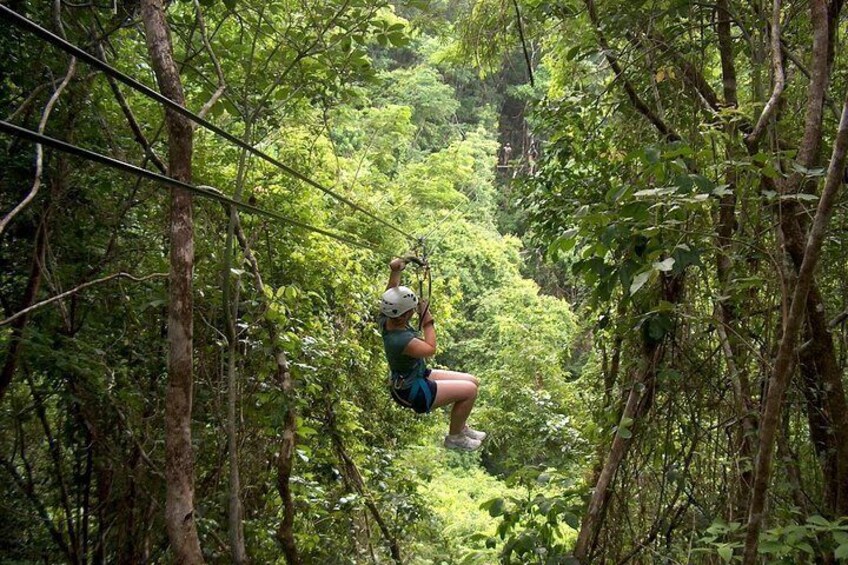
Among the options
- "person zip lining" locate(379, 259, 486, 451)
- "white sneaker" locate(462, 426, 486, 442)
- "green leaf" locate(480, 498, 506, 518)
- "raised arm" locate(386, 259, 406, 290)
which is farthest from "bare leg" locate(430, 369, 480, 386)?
"green leaf" locate(480, 498, 506, 518)

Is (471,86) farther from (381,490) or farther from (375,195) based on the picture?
(381,490)

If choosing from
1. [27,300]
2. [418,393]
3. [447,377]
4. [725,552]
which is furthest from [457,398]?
[27,300]

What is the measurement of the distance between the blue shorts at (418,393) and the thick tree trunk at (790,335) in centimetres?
184

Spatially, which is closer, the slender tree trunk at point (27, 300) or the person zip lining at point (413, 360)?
the slender tree trunk at point (27, 300)

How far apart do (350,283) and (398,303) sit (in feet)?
6.93

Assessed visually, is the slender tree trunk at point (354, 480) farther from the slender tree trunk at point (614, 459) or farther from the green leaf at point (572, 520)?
the green leaf at point (572, 520)

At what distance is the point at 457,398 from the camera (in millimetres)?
3449

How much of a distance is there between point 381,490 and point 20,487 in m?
2.21

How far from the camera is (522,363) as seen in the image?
945 cm

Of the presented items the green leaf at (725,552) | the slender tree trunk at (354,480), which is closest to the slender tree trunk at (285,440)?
the slender tree trunk at (354,480)

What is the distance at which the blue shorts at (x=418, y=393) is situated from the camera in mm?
3188

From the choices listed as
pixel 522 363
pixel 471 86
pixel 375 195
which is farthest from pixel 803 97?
pixel 471 86

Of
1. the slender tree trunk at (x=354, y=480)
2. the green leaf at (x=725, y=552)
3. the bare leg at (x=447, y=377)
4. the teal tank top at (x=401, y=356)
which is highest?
the teal tank top at (x=401, y=356)

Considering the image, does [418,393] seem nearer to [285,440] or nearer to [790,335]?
[285,440]
